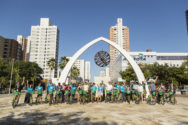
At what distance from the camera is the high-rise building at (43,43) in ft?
368

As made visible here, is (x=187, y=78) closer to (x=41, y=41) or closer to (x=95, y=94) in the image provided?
(x=95, y=94)

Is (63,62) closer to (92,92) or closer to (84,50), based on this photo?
(84,50)

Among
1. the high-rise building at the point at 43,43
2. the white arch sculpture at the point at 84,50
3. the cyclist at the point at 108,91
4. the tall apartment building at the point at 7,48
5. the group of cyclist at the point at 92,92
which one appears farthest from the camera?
the high-rise building at the point at 43,43

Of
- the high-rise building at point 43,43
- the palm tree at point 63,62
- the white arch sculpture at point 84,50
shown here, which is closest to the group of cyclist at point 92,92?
the white arch sculpture at point 84,50

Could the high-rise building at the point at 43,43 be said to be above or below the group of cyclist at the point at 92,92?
above

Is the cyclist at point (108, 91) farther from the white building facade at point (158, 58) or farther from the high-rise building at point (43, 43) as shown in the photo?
the high-rise building at point (43, 43)

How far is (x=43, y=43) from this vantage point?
11575cm

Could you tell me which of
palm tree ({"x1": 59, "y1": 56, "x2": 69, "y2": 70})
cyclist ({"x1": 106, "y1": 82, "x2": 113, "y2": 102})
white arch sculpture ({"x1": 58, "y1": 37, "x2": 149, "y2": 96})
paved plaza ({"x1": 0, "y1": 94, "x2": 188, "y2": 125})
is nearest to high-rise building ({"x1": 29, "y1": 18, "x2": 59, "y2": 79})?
palm tree ({"x1": 59, "y1": 56, "x2": 69, "y2": 70})

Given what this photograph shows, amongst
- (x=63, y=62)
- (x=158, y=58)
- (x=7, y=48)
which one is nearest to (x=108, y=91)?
(x=63, y=62)

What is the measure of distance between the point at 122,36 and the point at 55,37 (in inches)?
3064

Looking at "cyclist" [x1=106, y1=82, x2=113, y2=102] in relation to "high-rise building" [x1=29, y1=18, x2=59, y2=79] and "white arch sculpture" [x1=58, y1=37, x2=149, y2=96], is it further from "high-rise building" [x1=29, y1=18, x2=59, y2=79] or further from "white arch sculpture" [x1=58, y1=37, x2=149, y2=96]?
"high-rise building" [x1=29, y1=18, x2=59, y2=79]

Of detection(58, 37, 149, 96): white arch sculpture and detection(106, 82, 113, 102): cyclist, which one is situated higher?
detection(58, 37, 149, 96): white arch sculpture

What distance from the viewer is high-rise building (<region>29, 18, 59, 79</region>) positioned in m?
112

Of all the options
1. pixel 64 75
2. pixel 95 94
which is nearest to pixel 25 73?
pixel 64 75
